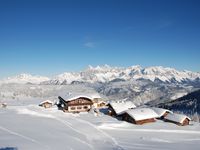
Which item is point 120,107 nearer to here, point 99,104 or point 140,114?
point 140,114

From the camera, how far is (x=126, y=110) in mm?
68500

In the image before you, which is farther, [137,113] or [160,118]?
[160,118]

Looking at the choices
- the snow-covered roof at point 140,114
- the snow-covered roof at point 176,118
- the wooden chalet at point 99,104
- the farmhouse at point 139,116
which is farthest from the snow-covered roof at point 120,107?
the wooden chalet at point 99,104

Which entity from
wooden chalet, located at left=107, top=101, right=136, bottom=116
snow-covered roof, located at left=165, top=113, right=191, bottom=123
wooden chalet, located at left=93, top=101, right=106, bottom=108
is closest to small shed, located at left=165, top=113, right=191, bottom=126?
snow-covered roof, located at left=165, top=113, right=191, bottom=123

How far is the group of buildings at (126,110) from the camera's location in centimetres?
6383

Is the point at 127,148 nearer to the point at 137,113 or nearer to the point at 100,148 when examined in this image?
the point at 100,148

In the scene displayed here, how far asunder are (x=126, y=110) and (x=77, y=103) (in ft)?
54.0

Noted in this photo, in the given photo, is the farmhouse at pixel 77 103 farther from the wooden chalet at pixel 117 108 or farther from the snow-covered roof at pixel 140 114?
the snow-covered roof at pixel 140 114

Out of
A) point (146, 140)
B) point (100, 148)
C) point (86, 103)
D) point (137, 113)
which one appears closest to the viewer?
point (100, 148)

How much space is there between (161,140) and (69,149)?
19322mm

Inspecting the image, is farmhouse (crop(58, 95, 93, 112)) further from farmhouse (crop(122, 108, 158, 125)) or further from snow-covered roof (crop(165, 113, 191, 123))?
snow-covered roof (crop(165, 113, 191, 123))

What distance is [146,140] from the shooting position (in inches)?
1780

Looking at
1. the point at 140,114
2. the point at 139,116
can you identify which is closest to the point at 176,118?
the point at 140,114

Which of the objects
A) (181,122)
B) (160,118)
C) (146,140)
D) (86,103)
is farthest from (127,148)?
(86,103)
